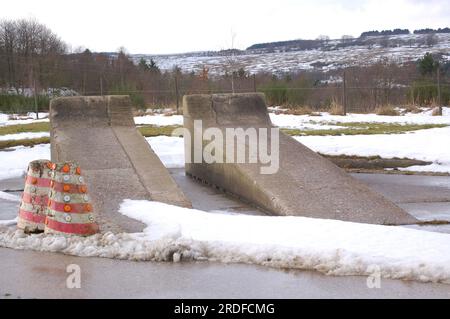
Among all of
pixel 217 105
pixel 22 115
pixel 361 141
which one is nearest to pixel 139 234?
pixel 217 105

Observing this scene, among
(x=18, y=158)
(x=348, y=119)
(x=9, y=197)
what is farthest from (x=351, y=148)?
(x=348, y=119)

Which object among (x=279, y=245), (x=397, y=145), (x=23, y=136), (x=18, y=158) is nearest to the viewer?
(x=279, y=245)

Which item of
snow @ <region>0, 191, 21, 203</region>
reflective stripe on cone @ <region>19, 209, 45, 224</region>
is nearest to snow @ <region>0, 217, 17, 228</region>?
reflective stripe on cone @ <region>19, 209, 45, 224</region>

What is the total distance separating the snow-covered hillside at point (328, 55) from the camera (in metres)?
132

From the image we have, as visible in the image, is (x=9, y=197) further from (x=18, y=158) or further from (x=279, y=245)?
(x=279, y=245)

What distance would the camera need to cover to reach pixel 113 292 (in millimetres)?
5684

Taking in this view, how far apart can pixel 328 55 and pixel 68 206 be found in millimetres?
155101

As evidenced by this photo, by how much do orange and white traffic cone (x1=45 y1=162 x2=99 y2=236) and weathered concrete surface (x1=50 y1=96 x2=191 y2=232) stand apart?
46 centimetres

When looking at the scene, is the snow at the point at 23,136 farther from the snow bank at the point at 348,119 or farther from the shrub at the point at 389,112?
the shrub at the point at 389,112

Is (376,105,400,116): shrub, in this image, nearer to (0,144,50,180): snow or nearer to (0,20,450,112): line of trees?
(0,20,450,112): line of trees

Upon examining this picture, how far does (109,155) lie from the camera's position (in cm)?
1145

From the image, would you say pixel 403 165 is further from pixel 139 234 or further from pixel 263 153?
pixel 139 234

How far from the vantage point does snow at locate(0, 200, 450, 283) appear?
20.2 ft
